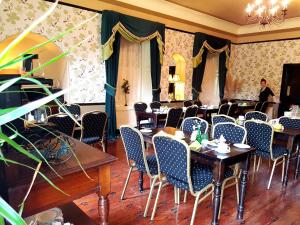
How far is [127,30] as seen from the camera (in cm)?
551

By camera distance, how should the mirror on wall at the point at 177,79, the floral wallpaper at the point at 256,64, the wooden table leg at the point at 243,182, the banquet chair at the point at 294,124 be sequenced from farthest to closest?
the floral wallpaper at the point at 256,64 < the mirror on wall at the point at 177,79 < the banquet chair at the point at 294,124 < the wooden table leg at the point at 243,182

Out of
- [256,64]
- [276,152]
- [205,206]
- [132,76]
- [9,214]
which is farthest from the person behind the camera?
[256,64]

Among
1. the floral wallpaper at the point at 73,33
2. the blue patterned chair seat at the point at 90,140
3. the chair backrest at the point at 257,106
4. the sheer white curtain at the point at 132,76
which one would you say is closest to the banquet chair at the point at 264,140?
the blue patterned chair seat at the point at 90,140

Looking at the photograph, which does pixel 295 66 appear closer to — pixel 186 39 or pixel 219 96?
pixel 219 96

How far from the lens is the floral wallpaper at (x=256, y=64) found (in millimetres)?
7688

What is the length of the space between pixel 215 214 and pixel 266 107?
6.49m

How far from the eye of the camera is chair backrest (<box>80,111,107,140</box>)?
3.65 metres

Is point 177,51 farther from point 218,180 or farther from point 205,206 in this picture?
point 218,180

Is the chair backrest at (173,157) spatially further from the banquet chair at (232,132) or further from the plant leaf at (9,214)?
the plant leaf at (9,214)

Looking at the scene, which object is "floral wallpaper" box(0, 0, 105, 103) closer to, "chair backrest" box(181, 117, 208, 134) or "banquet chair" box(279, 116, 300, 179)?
"chair backrest" box(181, 117, 208, 134)

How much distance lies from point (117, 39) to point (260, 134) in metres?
3.67

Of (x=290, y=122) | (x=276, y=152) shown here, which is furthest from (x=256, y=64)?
(x=276, y=152)

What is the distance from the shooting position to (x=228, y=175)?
2.51m

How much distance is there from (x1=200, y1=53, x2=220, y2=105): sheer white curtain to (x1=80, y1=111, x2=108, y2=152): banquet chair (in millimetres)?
4955
